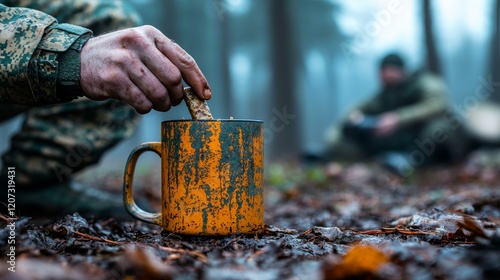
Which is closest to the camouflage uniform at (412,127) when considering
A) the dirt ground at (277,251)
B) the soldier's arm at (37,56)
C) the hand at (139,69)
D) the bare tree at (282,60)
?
the dirt ground at (277,251)

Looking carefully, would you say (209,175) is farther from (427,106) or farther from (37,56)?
(427,106)

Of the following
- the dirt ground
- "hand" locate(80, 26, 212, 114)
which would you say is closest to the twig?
the dirt ground

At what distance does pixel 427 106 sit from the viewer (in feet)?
23.0

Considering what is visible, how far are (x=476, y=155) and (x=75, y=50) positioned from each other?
6422 mm

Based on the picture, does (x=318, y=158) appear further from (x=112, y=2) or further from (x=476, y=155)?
(x=112, y=2)

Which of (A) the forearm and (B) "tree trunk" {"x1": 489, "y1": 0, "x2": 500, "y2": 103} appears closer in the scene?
(A) the forearm

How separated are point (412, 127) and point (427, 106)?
41cm

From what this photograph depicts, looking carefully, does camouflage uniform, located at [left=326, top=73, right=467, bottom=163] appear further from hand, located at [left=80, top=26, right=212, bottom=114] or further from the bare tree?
hand, located at [left=80, top=26, right=212, bottom=114]

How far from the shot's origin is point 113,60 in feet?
5.14

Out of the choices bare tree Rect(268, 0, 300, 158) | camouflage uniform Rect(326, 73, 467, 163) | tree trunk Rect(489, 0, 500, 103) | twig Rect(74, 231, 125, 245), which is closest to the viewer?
twig Rect(74, 231, 125, 245)

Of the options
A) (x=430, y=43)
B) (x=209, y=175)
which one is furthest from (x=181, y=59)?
(x=430, y=43)

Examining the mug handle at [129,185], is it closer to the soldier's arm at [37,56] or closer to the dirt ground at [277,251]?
the dirt ground at [277,251]

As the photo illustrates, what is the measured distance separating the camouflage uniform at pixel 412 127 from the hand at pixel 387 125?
0.29 feet

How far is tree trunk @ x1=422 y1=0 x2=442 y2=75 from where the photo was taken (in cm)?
1143
